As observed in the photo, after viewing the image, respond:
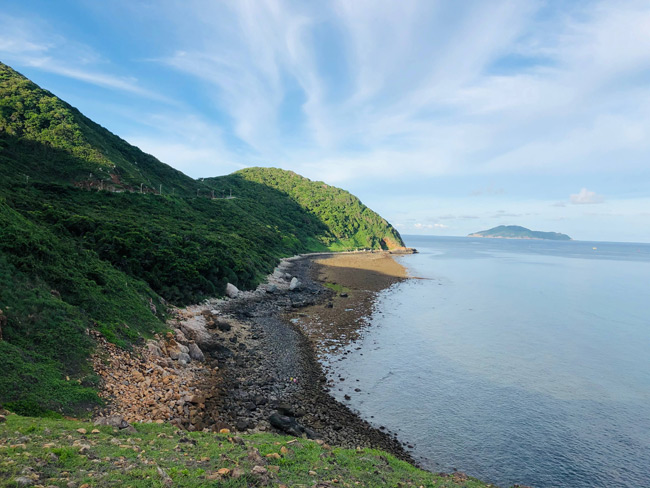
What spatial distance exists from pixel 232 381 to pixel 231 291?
2240 cm

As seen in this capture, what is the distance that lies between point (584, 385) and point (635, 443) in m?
7.35

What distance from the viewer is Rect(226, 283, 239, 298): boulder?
1624 inches

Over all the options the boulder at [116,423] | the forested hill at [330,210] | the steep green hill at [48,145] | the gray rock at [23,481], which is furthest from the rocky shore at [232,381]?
the forested hill at [330,210]

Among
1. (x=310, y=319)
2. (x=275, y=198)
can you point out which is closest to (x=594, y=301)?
(x=310, y=319)

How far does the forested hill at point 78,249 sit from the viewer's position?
1443cm

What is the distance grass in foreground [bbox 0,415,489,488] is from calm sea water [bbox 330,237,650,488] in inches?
195

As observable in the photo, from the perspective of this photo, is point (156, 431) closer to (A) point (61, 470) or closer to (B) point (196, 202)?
(A) point (61, 470)

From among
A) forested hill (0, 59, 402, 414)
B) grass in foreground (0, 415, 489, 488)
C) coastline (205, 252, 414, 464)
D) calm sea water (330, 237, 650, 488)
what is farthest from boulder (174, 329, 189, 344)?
grass in foreground (0, 415, 489, 488)

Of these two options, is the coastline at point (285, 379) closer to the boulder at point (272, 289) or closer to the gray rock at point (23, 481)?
the boulder at point (272, 289)

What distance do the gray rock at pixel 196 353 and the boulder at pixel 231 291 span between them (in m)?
18.5

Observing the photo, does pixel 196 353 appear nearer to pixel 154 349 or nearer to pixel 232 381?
pixel 154 349

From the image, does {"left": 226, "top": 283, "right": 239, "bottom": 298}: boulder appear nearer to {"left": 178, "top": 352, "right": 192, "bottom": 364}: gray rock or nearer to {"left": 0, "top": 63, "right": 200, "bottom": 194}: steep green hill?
{"left": 178, "top": 352, "right": 192, "bottom": 364}: gray rock

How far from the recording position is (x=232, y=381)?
20250mm

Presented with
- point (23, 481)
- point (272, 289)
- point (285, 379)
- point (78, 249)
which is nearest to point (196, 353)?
point (285, 379)
